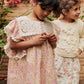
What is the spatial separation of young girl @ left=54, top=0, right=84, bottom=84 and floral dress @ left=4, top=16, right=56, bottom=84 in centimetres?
91

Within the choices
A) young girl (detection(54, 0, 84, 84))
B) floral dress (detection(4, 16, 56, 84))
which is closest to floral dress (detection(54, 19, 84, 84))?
young girl (detection(54, 0, 84, 84))

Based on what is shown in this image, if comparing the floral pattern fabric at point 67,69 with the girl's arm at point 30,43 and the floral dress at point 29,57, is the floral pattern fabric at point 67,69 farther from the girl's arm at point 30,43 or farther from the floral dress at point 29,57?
the girl's arm at point 30,43

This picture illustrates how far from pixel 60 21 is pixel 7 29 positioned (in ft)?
3.69

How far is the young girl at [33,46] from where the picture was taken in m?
1.67

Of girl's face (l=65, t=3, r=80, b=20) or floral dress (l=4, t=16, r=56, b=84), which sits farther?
girl's face (l=65, t=3, r=80, b=20)

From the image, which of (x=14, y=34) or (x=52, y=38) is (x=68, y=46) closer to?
(x=52, y=38)

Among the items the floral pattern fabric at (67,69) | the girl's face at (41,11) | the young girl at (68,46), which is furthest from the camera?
the floral pattern fabric at (67,69)

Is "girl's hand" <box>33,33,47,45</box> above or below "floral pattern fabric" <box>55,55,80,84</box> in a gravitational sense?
above

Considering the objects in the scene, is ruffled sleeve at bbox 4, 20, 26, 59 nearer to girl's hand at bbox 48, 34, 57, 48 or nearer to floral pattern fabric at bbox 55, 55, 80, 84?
girl's hand at bbox 48, 34, 57, 48

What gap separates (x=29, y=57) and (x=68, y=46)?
109 cm

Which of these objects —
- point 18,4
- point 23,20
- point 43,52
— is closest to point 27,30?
point 23,20

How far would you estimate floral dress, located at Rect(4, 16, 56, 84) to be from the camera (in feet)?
5.55

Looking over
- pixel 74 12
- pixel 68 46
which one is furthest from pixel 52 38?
pixel 68 46

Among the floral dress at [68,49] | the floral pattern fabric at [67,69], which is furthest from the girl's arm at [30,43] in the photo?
the floral pattern fabric at [67,69]
